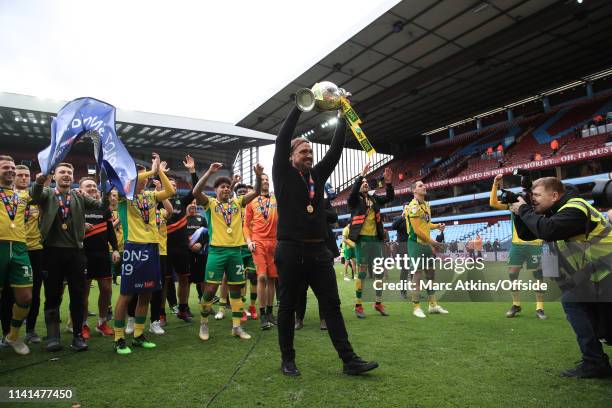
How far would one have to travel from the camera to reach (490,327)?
5172mm

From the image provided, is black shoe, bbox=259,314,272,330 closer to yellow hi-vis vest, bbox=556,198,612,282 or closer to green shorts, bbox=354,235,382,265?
green shorts, bbox=354,235,382,265

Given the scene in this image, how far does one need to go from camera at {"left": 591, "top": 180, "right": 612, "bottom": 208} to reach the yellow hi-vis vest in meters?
0.46

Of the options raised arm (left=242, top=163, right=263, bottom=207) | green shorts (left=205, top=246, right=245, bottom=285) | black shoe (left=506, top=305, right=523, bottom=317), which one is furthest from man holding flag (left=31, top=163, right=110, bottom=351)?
black shoe (left=506, top=305, right=523, bottom=317)

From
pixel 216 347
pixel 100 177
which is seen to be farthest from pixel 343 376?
pixel 100 177

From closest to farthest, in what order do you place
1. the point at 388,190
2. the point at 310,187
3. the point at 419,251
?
the point at 310,187 < the point at 388,190 < the point at 419,251

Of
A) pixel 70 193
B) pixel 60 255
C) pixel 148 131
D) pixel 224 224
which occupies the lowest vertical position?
pixel 60 255

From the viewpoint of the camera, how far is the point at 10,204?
13.5ft

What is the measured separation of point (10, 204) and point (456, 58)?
19.1 m

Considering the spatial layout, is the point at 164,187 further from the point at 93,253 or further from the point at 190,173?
the point at 93,253

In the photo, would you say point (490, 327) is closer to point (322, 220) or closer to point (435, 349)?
point (435, 349)

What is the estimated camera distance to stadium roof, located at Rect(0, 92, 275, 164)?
26.2 m

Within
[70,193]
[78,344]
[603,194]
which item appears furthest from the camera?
[70,193]

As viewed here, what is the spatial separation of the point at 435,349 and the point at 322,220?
1898mm

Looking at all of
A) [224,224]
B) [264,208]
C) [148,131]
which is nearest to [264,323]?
[224,224]
